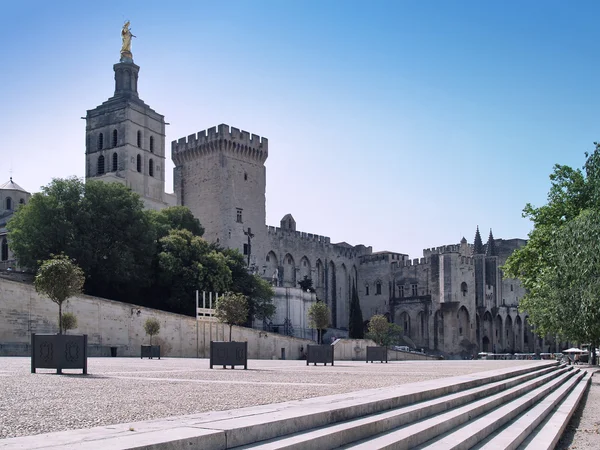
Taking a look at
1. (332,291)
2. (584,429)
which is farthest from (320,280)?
(584,429)

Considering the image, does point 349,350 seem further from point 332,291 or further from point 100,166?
point 332,291

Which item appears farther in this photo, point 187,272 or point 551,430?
point 187,272

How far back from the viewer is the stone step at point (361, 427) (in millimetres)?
4594

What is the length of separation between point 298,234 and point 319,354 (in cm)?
4658

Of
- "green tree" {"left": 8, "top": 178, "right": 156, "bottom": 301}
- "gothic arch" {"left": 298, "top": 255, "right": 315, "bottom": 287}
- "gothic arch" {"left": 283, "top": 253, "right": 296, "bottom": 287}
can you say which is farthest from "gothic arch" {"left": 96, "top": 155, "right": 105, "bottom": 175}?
"gothic arch" {"left": 298, "top": 255, "right": 315, "bottom": 287}

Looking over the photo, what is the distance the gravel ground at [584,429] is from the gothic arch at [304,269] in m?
53.1

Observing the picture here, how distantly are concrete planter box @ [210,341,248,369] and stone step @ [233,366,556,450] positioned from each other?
307 inches

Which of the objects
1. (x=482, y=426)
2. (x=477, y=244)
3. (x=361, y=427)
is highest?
(x=477, y=244)

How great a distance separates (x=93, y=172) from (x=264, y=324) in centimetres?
2167

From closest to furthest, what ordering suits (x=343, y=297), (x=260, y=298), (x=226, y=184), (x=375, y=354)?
(x=375, y=354) → (x=260, y=298) → (x=226, y=184) → (x=343, y=297)

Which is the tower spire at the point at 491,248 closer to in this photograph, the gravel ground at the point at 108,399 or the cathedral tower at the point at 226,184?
the cathedral tower at the point at 226,184

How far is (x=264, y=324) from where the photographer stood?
49.0m

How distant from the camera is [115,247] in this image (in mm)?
38656

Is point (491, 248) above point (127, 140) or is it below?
below
